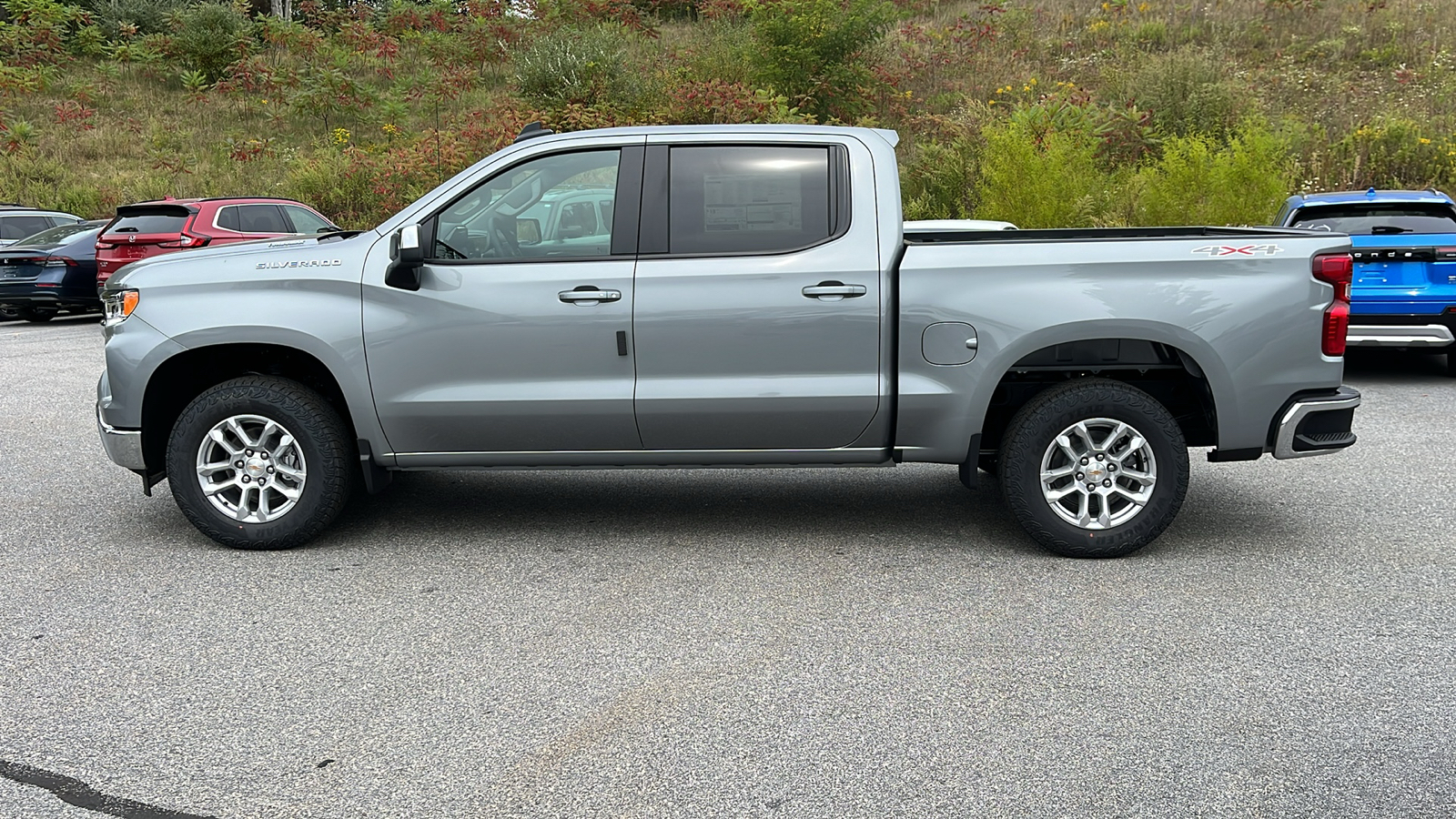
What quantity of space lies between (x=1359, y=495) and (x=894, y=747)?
425 cm

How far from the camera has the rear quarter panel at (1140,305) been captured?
536 centimetres

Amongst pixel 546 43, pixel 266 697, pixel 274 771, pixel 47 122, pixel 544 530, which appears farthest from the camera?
pixel 47 122

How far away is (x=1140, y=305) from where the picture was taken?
5.35m

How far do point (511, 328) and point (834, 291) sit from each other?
145 centimetres

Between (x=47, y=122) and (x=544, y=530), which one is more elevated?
(x=47, y=122)

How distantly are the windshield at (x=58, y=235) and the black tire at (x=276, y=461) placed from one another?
13.3m

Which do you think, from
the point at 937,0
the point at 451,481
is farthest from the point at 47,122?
the point at 451,481

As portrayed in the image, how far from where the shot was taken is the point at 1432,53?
24062mm

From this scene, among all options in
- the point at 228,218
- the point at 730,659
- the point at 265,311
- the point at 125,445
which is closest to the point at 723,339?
the point at 730,659

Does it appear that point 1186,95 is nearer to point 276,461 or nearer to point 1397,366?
point 1397,366

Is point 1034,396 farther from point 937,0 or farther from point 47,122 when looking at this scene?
point 47,122

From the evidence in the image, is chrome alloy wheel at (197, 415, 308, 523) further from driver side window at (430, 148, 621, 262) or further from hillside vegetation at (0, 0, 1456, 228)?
hillside vegetation at (0, 0, 1456, 228)

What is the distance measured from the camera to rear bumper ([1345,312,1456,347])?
983 cm

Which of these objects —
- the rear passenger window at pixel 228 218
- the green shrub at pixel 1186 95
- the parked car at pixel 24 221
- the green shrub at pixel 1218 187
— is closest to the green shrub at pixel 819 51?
the green shrub at pixel 1186 95
